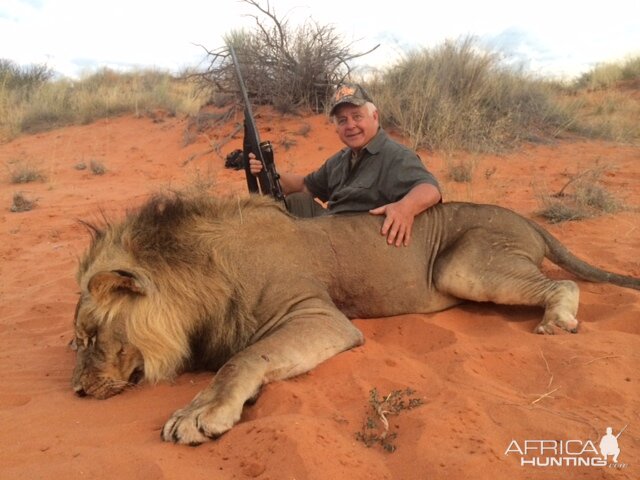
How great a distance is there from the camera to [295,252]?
3.63 meters

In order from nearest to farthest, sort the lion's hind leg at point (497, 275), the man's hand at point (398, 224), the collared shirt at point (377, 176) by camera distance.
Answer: the lion's hind leg at point (497, 275) → the man's hand at point (398, 224) → the collared shirt at point (377, 176)

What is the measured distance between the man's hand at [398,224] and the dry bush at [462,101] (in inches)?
220

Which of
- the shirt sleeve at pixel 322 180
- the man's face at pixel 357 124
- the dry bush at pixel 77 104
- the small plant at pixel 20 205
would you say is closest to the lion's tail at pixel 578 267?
the man's face at pixel 357 124

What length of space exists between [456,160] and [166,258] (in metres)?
6.64

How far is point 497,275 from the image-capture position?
12.8 feet

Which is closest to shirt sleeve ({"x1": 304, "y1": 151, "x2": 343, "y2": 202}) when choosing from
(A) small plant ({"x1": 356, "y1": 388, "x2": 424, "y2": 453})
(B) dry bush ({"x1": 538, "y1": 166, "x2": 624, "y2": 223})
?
(B) dry bush ({"x1": 538, "y1": 166, "x2": 624, "y2": 223})

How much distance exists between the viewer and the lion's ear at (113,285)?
2.86 m

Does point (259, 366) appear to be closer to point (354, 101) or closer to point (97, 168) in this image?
point (354, 101)

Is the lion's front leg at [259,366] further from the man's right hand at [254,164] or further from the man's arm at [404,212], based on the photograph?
the man's right hand at [254,164]

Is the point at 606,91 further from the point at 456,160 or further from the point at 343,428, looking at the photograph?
the point at 343,428

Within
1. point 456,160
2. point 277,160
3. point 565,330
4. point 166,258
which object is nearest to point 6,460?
point 166,258

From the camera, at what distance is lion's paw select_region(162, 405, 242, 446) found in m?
2.40

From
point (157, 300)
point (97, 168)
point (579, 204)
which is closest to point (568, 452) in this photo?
point (157, 300)

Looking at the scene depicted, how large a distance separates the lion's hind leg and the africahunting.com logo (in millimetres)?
1498
